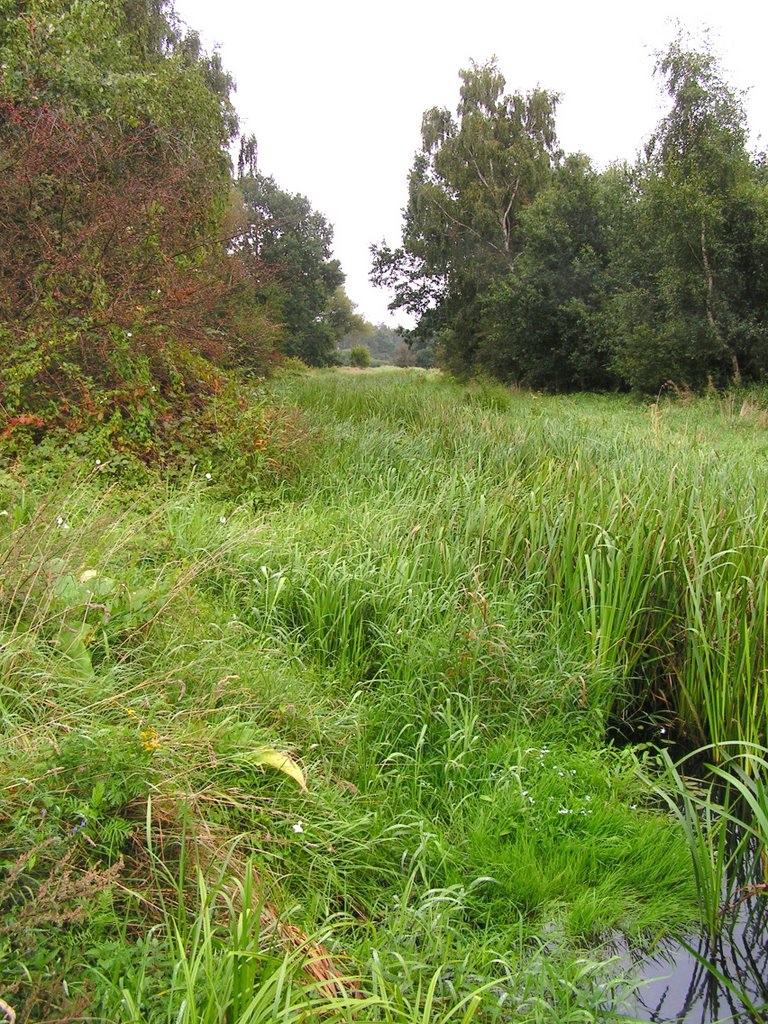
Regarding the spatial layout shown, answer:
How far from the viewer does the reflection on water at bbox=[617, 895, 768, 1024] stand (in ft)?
6.98

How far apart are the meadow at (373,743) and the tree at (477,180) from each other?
21.7 metres

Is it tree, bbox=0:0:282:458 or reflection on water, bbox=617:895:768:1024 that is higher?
tree, bbox=0:0:282:458

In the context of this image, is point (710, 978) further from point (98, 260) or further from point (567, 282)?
point (567, 282)

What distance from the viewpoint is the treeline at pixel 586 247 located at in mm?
14992

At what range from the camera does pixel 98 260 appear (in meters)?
6.25

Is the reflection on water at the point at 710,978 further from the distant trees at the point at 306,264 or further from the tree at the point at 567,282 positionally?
the distant trees at the point at 306,264

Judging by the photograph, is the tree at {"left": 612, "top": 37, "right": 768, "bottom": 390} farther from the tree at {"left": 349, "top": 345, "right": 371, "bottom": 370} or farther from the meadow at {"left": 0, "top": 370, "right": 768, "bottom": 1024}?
the tree at {"left": 349, "top": 345, "right": 371, "bottom": 370}

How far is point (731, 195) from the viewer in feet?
49.1

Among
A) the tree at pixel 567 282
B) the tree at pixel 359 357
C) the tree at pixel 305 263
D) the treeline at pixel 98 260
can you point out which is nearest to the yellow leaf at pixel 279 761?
the treeline at pixel 98 260

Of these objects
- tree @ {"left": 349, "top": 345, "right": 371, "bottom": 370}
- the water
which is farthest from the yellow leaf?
tree @ {"left": 349, "top": 345, "right": 371, "bottom": 370}

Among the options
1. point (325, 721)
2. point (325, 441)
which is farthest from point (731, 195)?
point (325, 721)

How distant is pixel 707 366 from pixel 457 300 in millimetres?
12973

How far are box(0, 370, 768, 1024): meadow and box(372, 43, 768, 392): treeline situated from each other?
12.1 metres

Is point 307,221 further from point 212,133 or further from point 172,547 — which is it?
point 172,547
